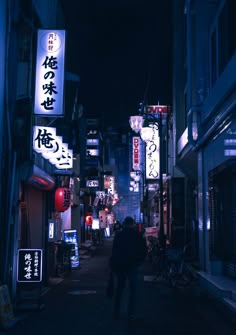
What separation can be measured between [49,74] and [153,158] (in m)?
19.3

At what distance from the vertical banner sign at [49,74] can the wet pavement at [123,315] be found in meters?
5.31

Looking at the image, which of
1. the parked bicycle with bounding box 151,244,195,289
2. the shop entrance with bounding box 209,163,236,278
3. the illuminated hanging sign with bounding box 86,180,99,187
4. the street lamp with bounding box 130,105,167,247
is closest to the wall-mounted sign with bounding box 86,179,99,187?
the illuminated hanging sign with bounding box 86,180,99,187

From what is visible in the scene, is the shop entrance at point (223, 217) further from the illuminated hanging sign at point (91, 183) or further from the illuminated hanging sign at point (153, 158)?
the illuminated hanging sign at point (91, 183)

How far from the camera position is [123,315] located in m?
11.6

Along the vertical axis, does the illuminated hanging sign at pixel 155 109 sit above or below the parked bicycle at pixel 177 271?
above

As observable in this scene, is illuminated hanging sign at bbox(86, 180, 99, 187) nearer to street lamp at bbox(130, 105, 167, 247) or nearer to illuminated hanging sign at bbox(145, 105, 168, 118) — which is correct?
street lamp at bbox(130, 105, 167, 247)

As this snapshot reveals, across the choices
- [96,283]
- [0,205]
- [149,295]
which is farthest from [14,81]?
[96,283]

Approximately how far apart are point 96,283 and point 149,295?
3474 mm

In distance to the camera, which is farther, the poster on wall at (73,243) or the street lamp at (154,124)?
the street lamp at (154,124)

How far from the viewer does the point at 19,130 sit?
11.9m

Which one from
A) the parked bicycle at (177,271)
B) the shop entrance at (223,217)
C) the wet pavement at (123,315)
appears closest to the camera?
the wet pavement at (123,315)

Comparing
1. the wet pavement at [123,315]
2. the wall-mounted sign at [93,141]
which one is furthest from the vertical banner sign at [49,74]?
the wall-mounted sign at [93,141]

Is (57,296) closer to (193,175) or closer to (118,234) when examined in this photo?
(118,234)

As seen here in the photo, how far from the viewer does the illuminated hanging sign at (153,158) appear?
105ft
